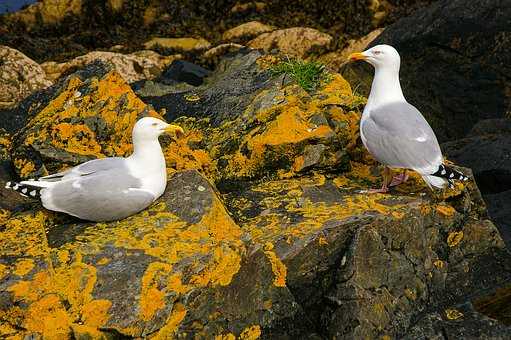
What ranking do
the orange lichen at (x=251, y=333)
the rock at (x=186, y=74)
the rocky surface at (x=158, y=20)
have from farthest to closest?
the rocky surface at (x=158, y=20), the rock at (x=186, y=74), the orange lichen at (x=251, y=333)

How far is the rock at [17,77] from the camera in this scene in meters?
11.0

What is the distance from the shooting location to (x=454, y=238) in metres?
6.05

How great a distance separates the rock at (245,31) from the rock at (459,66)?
908cm

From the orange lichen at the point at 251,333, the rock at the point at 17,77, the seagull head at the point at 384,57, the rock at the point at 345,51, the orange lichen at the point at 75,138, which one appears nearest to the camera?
the orange lichen at the point at 251,333

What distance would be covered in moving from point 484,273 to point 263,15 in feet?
58.7

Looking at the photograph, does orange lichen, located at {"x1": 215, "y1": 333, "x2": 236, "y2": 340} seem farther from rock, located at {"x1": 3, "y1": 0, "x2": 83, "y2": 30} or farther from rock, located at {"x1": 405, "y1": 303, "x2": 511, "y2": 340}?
rock, located at {"x1": 3, "y1": 0, "x2": 83, "y2": 30}

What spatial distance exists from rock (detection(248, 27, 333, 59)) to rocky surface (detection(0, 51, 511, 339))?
35.7 feet

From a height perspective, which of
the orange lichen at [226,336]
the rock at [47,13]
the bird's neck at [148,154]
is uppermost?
the bird's neck at [148,154]

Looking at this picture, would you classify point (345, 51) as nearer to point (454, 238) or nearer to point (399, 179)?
point (399, 179)

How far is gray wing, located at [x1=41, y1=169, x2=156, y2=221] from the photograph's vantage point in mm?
5168

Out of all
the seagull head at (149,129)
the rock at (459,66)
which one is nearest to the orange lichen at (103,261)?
the seagull head at (149,129)

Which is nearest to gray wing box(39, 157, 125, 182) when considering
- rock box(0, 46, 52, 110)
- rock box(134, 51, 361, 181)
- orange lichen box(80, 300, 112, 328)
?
rock box(134, 51, 361, 181)

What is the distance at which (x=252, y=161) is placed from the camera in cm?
644

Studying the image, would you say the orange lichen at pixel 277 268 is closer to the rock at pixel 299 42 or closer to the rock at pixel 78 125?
the rock at pixel 78 125
